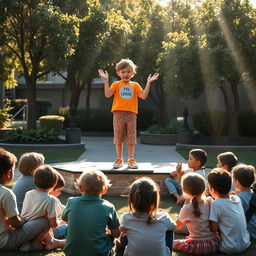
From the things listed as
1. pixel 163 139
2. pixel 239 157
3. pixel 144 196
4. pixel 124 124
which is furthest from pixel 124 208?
pixel 163 139

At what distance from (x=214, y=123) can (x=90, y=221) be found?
1532 centimetres

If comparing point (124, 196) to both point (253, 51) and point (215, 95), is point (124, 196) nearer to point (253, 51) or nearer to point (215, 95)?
point (253, 51)

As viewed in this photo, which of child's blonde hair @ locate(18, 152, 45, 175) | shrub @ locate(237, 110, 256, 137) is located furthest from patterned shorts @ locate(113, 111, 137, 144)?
shrub @ locate(237, 110, 256, 137)

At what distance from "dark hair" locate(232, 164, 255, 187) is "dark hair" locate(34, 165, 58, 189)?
6.40 ft

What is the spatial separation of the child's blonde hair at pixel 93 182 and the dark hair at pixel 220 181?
113cm

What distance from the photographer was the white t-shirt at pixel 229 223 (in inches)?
156

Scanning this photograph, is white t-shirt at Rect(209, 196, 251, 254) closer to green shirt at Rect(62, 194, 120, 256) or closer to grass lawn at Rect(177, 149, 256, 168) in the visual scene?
green shirt at Rect(62, 194, 120, 256)

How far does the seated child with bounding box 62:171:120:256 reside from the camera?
3.46 meters

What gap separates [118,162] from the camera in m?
7.18

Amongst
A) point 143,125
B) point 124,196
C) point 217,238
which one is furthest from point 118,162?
point 143,125

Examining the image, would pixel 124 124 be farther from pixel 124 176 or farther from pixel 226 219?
pixel 226 219

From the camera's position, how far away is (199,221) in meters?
4.03

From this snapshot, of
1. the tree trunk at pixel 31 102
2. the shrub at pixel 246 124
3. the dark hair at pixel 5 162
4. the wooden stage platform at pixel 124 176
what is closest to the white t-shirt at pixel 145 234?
the dark hair at pixel 5 162

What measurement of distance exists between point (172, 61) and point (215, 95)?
747 cm
